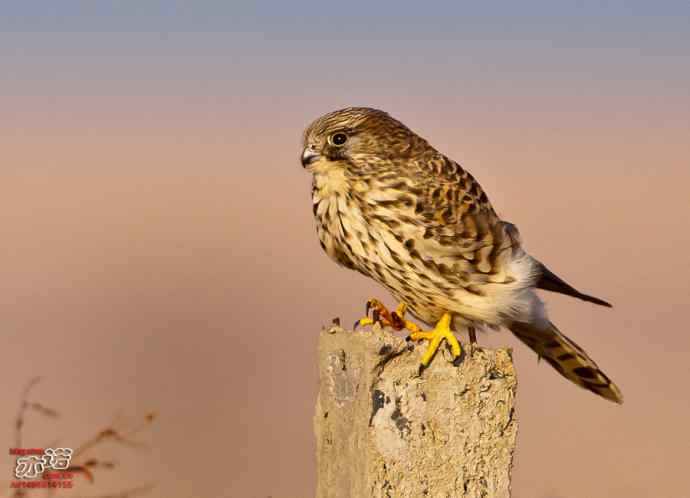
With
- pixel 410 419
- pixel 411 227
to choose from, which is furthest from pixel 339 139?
pixel 410 419

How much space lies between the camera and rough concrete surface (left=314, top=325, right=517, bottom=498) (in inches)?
121

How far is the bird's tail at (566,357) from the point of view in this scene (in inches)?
169

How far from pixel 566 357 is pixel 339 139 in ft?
4.59

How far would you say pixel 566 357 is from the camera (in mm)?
4359

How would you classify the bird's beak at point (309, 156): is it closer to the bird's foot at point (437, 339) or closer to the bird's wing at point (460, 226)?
the bird's wing at point (460, 226)

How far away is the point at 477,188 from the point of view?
4.17 meters

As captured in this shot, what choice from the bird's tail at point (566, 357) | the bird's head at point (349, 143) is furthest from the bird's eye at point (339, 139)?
the bird's tail at point (566, 357)

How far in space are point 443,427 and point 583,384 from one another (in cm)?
149

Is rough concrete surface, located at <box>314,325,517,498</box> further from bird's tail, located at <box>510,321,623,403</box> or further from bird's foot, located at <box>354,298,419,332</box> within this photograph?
bird's tail, located at <box>510,321,623,403</box>

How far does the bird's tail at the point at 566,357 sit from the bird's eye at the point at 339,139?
1105 millimetres

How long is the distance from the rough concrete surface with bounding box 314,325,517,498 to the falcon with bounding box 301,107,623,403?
21.3 inches

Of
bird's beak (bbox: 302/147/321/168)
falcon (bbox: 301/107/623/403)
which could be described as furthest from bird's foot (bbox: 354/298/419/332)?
bird's beak (bbox: 302/147/321/168)

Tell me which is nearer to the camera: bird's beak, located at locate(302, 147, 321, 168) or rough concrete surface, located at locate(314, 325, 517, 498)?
rough concrete surface, located at locate(314, 325, 517, 498)

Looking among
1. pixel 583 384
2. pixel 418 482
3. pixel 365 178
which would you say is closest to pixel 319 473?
pixel 418 482
